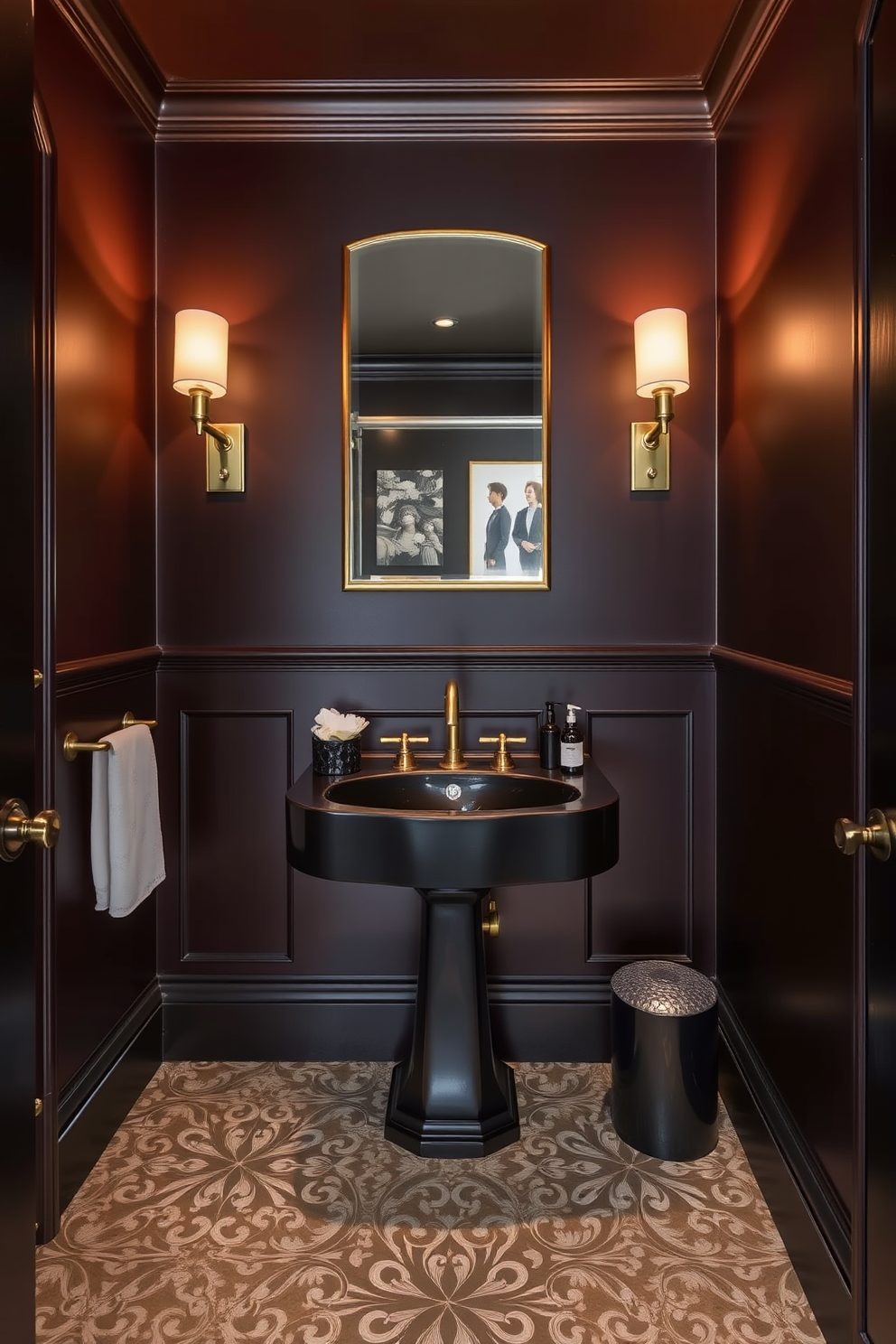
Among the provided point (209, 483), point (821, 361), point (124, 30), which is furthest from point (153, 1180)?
point (124, 30)

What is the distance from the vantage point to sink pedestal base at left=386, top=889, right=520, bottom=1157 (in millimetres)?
1935

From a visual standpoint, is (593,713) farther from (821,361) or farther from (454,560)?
(821,361)

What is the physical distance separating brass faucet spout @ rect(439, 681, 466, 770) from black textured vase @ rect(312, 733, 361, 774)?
0.24 metres

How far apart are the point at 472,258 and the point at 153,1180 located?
238 cm

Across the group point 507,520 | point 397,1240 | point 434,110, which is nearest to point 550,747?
point 507,520

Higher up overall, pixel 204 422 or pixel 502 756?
pixel 204 422

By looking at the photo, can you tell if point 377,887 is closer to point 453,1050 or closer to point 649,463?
point 453,1050

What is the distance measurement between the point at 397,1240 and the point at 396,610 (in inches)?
57.2

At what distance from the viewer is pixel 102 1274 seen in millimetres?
1588

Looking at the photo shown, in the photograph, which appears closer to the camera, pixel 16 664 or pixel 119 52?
pixel 16 664

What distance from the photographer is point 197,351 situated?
6.82 feet

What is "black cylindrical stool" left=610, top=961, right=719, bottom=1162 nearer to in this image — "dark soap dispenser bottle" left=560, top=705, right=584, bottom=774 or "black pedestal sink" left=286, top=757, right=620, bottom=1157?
"black pedestal sink" left=286, top=757, right=620, bottom=1157

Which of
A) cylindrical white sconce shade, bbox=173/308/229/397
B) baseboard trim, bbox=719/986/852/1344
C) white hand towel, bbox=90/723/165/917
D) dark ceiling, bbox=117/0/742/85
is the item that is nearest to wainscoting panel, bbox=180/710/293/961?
white hand towel, bbox=90/723/165/917

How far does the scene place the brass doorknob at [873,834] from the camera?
3.49ft
